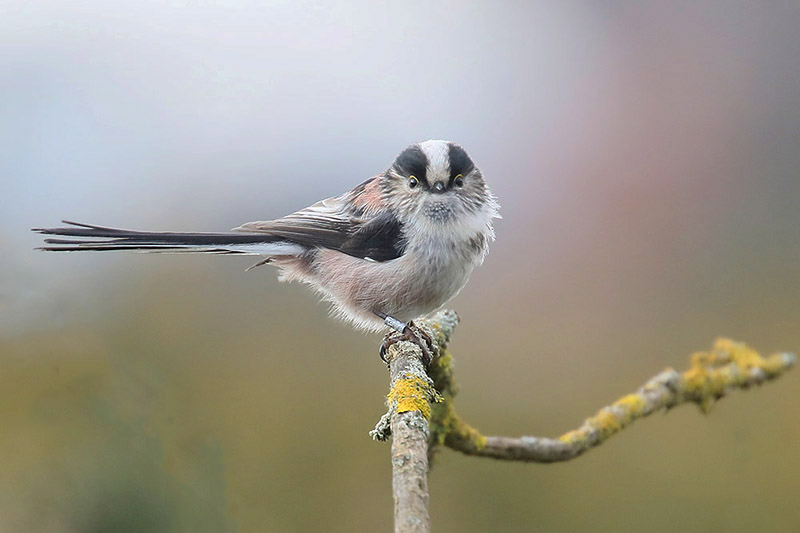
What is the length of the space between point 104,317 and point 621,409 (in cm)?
278

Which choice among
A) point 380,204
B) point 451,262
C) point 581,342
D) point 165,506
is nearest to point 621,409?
point 451,262

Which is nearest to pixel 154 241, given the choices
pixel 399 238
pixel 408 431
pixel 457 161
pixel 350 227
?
pixel 350 227

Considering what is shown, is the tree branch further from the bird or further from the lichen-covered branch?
the bird

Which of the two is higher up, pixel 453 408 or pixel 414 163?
pixel 414 163

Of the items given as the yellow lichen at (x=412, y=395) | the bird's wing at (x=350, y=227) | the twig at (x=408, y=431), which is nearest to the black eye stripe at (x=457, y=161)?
the bird's wing at (x=350, y=227)

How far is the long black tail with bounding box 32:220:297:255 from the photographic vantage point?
8.40 ft

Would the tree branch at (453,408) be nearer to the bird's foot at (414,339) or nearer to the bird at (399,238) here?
the bird's foot at (414,339)

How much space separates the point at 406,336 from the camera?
2.83 m

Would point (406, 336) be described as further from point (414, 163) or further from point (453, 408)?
point (414, 163)

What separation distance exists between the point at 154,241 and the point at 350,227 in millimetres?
855

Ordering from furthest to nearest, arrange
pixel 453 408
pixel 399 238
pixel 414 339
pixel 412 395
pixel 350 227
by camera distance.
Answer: pixel 350 227, pixel 399 238, pixel 453 408, pixel 414 339, pixel 412 395

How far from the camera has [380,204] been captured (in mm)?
3225

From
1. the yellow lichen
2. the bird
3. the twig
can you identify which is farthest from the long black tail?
the yellow lichen

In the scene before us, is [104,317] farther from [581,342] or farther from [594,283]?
[594,283]
